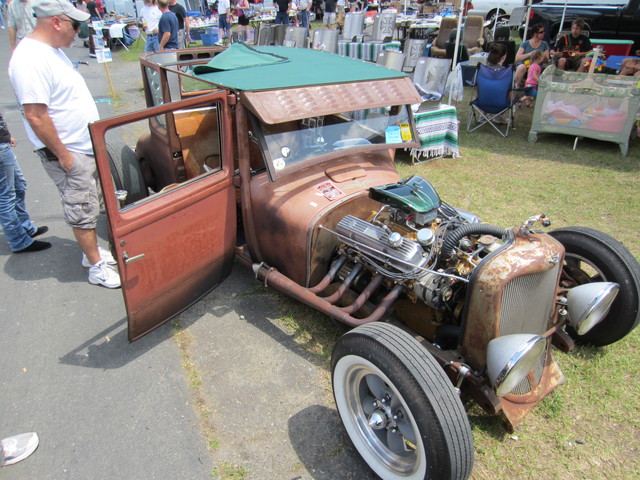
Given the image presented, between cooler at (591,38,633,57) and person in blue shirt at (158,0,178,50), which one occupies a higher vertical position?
person in blue shirt at (158,0,178,50)

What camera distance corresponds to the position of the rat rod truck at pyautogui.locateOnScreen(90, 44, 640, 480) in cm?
207

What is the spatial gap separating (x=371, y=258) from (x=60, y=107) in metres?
2.46

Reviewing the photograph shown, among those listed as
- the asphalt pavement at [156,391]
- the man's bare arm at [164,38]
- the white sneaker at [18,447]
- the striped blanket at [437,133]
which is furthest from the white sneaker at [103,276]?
the man's bare arm at [164,38]

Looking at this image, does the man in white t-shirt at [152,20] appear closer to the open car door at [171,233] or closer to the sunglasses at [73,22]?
the sunglasses at [73,22]

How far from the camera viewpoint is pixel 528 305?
2.29m

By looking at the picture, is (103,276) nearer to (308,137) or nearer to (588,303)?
(308,137)

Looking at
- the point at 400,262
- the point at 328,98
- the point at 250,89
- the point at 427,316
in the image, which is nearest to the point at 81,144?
the point at 250,89

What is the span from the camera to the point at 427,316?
2.72 m

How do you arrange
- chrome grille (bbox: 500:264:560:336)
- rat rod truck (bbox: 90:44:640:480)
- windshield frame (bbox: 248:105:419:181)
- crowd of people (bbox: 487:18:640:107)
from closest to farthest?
1. rat rod truck (bbox: 90:44:640:480)
2. chrome grille (bbox: 500:264:560:336)
3. windshield frame (bbox: 248:105:419:181)
4. crowd of people (bbox: 487:18:640:107)

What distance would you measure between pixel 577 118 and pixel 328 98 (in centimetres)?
536

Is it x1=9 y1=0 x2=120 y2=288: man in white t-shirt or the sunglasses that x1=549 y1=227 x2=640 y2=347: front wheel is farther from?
the sunglasses

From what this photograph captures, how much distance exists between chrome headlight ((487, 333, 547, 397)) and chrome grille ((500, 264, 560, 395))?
A: 210 mm

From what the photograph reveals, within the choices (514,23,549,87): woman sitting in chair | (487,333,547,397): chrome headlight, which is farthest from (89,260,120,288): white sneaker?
(514,23,549,87): woman sitting in chair

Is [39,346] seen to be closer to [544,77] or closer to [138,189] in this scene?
[138,189]
